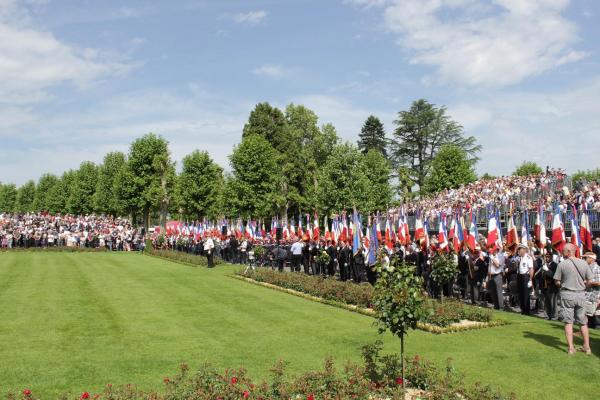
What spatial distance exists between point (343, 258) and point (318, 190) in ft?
116

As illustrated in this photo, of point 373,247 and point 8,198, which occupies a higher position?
point 8,198

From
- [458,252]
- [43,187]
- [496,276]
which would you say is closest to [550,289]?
[496,276]

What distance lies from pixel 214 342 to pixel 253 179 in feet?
160

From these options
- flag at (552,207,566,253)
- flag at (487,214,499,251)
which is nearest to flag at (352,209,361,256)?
flag at (487,214,499,251)

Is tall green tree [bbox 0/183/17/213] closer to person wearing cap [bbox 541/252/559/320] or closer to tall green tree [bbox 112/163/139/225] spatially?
tall green tree [bbox 112/163/139/225]

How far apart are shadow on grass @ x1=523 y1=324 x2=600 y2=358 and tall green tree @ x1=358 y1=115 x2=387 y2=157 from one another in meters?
72.6

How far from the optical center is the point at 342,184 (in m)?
60.5

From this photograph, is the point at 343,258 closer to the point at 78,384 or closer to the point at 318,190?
the point at 78,384

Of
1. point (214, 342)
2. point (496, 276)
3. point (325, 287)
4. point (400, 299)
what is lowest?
point (214, 342)

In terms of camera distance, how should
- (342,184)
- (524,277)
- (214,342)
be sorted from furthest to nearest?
(342,184), (524,277), (214,342)

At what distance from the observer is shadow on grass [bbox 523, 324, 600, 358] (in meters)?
11.7

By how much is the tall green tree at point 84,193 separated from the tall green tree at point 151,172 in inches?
965

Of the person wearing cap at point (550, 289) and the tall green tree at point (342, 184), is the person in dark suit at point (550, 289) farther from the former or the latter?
the tall green tree at point (342, 184)

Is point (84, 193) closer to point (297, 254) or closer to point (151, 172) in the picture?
point (151, 172)
